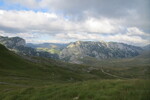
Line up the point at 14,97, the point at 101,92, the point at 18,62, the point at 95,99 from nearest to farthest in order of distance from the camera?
the point at 95,99
the point at 101,92
the point at 14,97
the point at 18,62

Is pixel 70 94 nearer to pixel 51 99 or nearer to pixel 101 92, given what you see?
pixel 51 99

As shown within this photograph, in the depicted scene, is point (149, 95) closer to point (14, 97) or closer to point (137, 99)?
point (137, 99)

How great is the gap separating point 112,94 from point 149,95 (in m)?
3.27

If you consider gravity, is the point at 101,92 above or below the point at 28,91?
above

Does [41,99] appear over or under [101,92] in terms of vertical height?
under

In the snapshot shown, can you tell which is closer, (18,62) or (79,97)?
(79,97)

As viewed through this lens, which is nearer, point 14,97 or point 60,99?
point 60,99

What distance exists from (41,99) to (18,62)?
388ft

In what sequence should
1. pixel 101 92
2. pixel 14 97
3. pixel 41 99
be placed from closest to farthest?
pixel 101 92
pixel 41 99
pixel 14 97

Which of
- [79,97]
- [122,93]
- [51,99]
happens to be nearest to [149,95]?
[122,93]

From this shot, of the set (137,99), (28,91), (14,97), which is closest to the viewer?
(137,99)

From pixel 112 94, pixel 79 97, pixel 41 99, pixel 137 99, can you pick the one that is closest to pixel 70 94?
pixel 79 97

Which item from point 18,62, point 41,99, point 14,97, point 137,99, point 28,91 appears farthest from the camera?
point 18,62

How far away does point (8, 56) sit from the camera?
432 feet
